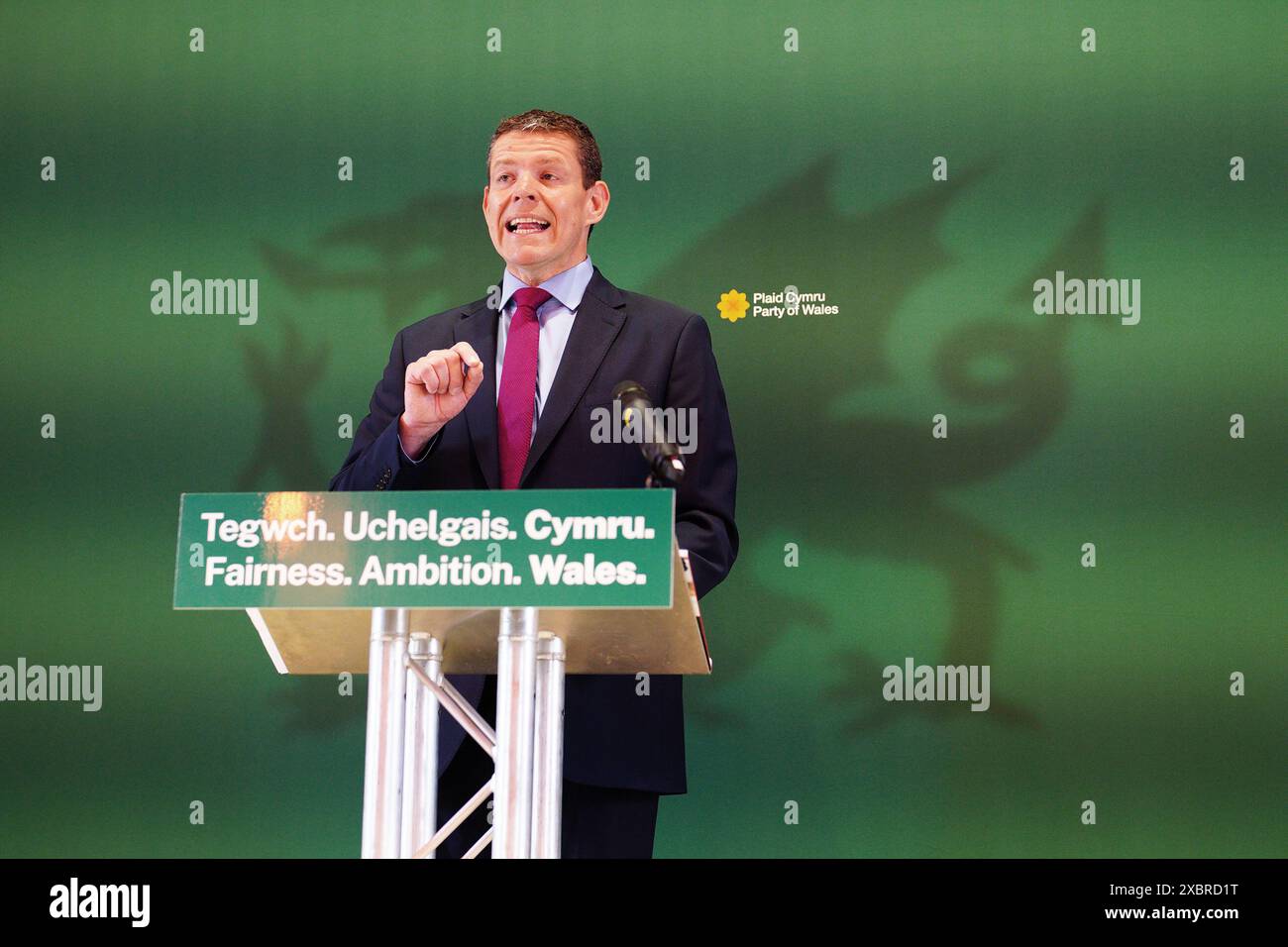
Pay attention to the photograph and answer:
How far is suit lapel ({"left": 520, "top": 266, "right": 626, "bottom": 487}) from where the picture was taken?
3242mm

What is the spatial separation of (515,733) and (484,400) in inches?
45.6

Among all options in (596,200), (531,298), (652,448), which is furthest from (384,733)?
(596,200)

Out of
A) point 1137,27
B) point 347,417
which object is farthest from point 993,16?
point 347,417

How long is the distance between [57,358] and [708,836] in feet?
6.75

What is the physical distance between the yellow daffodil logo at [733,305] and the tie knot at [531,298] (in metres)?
0.87

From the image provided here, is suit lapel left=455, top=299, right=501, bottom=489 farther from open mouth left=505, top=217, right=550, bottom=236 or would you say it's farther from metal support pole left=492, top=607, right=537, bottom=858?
metal support pole left=492, top=607, right=537, bottom=858

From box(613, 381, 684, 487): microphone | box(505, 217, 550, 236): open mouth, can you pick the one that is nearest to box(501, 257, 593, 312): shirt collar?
box(505, 217, 550, 236): open mouth

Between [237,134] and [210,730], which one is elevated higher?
[237,134]

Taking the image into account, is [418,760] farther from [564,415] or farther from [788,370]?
[788,370]

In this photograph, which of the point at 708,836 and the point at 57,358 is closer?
the point at 708,836

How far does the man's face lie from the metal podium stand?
1.21 metres

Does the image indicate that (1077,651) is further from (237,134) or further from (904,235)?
(237,134)

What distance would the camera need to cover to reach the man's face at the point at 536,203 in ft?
11.5

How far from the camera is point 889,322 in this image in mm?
4215
